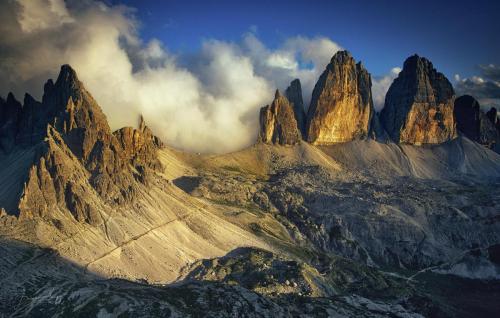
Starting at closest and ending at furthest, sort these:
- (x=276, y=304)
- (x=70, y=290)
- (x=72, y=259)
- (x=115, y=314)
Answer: (x=115, y=314), (x=70, y=290), (x=276, y=304), (x=72, y=259)

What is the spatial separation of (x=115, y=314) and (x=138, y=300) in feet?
27.6

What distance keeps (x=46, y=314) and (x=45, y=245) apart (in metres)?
45.2

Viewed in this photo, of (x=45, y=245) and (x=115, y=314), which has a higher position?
(x=45, y=245)

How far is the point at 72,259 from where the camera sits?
191 meters

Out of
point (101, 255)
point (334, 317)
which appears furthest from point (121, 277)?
point (334, 317)

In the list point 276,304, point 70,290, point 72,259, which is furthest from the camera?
point 72,259

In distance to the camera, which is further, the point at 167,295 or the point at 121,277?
the point at 121,277

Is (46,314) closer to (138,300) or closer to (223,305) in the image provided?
(138,300)

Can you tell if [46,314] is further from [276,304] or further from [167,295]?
[276,304]

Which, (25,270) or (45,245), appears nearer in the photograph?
(25,270)

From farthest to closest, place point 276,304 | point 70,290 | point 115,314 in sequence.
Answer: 1. point 276,304
2. point 70,290
3. point 115,314

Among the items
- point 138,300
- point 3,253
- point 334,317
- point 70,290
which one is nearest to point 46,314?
point 70,290

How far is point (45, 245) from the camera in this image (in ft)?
627

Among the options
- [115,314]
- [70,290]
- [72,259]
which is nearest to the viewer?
[115,314]
